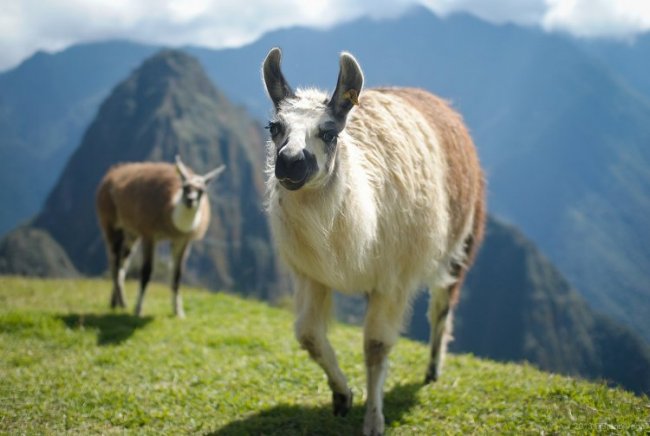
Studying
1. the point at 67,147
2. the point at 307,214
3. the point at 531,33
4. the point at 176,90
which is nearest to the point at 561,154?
the point at 531,33

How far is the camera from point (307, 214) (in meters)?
3.57

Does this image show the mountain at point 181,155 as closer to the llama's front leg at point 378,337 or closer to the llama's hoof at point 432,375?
the llama's hoof at point 432,375

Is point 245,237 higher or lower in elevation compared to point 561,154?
lower

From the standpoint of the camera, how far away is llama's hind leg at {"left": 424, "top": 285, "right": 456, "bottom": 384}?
552 cm

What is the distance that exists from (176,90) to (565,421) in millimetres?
115258

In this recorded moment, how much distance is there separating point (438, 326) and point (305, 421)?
203 cm

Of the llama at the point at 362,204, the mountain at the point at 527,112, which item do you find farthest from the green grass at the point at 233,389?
the mountain at the point at 527,112

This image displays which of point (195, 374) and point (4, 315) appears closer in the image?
point (195, 374)

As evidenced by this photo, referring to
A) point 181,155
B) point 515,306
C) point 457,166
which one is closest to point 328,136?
point 457,166

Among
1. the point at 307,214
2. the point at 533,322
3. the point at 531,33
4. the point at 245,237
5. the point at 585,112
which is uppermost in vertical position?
the point at 531,33

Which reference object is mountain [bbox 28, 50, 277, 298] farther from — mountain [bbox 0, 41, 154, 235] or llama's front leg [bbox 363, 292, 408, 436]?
llama's front leg [bbox 363, 292, 408, 436]

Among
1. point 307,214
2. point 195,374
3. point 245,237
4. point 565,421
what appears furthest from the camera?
point 245,237

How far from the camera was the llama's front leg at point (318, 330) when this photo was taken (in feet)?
13.6

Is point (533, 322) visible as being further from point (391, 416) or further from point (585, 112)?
point (391, 416)
